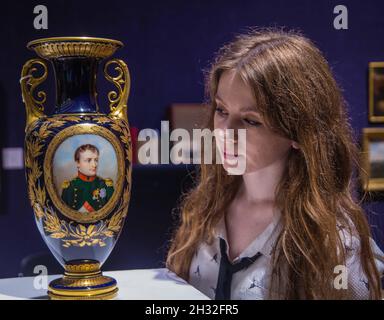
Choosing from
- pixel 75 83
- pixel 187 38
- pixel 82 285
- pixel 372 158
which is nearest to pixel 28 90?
pixel 75 83

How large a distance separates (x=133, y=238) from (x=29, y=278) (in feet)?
1.20

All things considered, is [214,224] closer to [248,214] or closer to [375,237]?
[248,214]

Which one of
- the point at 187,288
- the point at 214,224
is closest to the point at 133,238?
the point at 214,224

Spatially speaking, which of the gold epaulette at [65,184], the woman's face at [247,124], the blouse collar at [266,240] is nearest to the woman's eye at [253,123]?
the woman's face at [247,124]

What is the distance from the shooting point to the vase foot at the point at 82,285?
0.73 meters

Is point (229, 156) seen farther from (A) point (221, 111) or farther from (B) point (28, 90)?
(B) point (28, 90)

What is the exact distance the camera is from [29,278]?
847 mm

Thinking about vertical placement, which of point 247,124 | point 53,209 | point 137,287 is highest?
point 247,124

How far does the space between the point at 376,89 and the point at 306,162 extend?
30 centimetres

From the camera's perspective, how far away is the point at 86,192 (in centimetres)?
70

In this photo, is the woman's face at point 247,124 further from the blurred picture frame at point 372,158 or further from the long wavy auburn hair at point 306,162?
the blurred picture frame at point 372,158

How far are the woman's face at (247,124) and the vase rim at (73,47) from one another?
0.18 m
